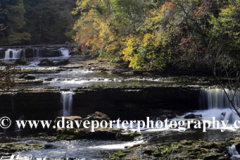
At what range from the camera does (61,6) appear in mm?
49469

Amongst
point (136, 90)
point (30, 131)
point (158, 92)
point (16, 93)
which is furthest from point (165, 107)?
point (16, 93)

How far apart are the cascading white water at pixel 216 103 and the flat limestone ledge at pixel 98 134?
13.8 feet

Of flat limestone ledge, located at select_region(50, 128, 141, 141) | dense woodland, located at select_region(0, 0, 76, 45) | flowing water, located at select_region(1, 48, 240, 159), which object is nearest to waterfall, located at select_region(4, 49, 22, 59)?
dense woodland, located at select_region(0, 0, 76, 45)

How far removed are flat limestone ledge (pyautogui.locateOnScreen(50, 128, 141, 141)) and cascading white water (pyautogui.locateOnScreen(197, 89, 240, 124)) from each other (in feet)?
13.8

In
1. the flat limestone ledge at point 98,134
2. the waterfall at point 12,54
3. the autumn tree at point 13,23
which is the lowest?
the flat limestone ledge at point 98,134

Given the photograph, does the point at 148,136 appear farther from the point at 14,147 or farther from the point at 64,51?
the point at 64,51

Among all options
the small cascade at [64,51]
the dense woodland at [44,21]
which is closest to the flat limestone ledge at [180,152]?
the small cascade at [64,51]

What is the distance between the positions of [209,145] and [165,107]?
5331 mm

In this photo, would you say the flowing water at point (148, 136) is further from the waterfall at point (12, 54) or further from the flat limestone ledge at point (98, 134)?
the waterfall at point (12, 54)

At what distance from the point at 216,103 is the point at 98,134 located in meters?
6.00

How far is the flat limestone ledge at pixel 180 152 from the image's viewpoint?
7.22 meters

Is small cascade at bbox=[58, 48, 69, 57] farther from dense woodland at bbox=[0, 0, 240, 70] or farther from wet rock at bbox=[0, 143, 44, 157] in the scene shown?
wet rock at bbox=[0, 143, 44, 157]

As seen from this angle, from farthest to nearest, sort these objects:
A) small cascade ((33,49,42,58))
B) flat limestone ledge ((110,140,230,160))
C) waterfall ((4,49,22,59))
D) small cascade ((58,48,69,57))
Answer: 1. small cascade ((58,48,69,57))
2. small cascade ((33,49,42,58))
3. waterfall ((4,49,22,59))
4. flat limestone ledge ((110,140,230,160))

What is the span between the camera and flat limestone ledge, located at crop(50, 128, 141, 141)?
9.94 m
